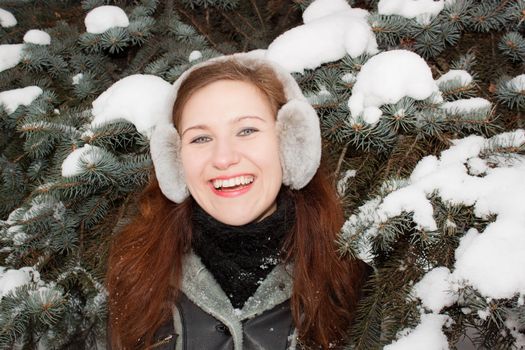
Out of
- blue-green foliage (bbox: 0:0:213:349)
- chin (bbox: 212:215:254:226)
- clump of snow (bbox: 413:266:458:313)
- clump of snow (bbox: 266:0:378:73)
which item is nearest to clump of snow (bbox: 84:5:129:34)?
blue-green foliage (bbox: 0:0:213:349)

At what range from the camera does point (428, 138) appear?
1560mm

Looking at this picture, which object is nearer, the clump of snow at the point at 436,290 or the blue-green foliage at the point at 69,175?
the clump of snow at the point at 436,290

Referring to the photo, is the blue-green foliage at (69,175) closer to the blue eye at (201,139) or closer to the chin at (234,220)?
the blue eye at (201,139)

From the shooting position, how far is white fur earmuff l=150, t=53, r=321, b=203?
165cm

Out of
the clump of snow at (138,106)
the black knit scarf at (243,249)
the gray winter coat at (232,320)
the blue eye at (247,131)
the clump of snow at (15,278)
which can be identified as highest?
the blue eye at (247,131)

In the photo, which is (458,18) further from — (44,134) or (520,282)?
(44,134)

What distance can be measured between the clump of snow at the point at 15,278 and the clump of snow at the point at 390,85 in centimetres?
112

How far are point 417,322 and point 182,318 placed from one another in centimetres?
85

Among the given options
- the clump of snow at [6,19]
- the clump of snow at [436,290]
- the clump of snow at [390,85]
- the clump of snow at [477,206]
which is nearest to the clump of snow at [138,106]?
the clump of snow at [390,85]

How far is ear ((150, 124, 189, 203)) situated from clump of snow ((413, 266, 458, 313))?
0.88 metres

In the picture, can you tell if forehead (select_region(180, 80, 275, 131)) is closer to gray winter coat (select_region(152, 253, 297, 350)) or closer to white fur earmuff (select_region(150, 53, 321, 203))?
white fur earmuff (select_region(150, 53, 321, 203))

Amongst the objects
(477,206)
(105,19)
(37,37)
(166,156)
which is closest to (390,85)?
(477,206)

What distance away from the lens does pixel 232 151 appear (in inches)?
63.1

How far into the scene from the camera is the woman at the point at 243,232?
164 cm
